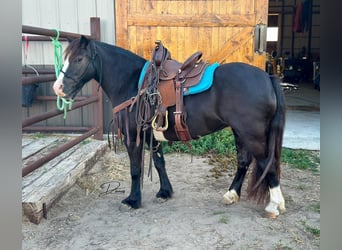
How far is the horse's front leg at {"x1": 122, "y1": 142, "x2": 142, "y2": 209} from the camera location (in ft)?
Answer: 8.82

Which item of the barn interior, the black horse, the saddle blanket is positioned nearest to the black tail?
the black horse

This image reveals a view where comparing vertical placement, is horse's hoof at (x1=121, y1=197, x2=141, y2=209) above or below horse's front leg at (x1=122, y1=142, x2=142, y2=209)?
below

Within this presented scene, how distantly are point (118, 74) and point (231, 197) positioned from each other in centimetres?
132

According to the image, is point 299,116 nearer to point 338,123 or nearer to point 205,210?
point 205,210

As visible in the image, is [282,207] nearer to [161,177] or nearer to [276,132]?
[276,132]

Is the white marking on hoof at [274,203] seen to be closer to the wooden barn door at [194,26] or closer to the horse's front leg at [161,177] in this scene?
the horse's front leg at [161,177]

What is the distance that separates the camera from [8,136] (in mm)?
377

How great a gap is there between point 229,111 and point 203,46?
2.29 metres

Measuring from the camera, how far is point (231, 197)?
2.78 m

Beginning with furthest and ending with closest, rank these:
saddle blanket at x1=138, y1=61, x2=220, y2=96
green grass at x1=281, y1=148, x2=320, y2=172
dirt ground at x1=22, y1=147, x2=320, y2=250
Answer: green grass at x1=281, y1=148, x2=320, y2=172 → saddle blanket at x1=138, y1=61, x2=220, y2=96 → dirt ground at x1=22, y1=147, x2=320, y2=250

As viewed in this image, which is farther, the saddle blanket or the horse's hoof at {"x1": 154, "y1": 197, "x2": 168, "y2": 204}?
the horse's hoof at {"x1": 154, "y1": 197, "x2": 168, "y2": 204}

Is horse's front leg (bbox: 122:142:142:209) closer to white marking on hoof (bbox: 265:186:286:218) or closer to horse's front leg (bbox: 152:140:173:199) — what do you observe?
horse's front leg (bbox: 152:140:173:199)

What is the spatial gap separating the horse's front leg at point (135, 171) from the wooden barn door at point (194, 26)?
2.10 metres

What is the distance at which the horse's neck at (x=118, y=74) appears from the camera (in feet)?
8.84
